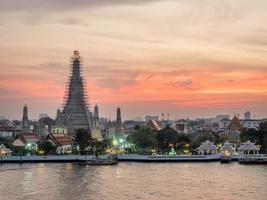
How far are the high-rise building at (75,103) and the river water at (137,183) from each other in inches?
1379

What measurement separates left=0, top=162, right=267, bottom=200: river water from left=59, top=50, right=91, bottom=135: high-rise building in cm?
3503

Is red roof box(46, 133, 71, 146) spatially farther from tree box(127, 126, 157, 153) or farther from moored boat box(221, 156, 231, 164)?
moored boat box(221, 156, 231, 164)

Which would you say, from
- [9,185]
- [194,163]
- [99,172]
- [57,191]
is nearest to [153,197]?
[57,191]

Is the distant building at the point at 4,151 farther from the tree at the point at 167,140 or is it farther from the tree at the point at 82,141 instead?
the tree at the point at 167,140

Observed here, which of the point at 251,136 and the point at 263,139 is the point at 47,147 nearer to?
the point at 263,139

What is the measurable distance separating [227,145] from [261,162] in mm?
7968

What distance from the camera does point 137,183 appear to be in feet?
136

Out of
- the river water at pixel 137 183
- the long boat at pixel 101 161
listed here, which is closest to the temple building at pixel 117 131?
the long boat at pixel 101 161

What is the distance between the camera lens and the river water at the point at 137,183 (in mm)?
35500

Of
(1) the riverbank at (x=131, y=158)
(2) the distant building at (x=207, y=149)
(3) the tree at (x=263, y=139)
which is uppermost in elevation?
(3) the tree at (x=263, y=139)

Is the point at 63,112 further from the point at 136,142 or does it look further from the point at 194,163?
the point at 194,163

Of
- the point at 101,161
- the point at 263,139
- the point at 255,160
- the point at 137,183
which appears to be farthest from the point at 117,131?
the point at 137,183

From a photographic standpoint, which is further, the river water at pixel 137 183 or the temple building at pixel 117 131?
the temple building at pixel 117 131

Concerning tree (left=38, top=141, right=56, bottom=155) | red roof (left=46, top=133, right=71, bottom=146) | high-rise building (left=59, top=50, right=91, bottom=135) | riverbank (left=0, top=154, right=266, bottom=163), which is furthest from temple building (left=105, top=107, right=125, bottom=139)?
riverbank (left=0, top=154, right=266, bottom=163)
